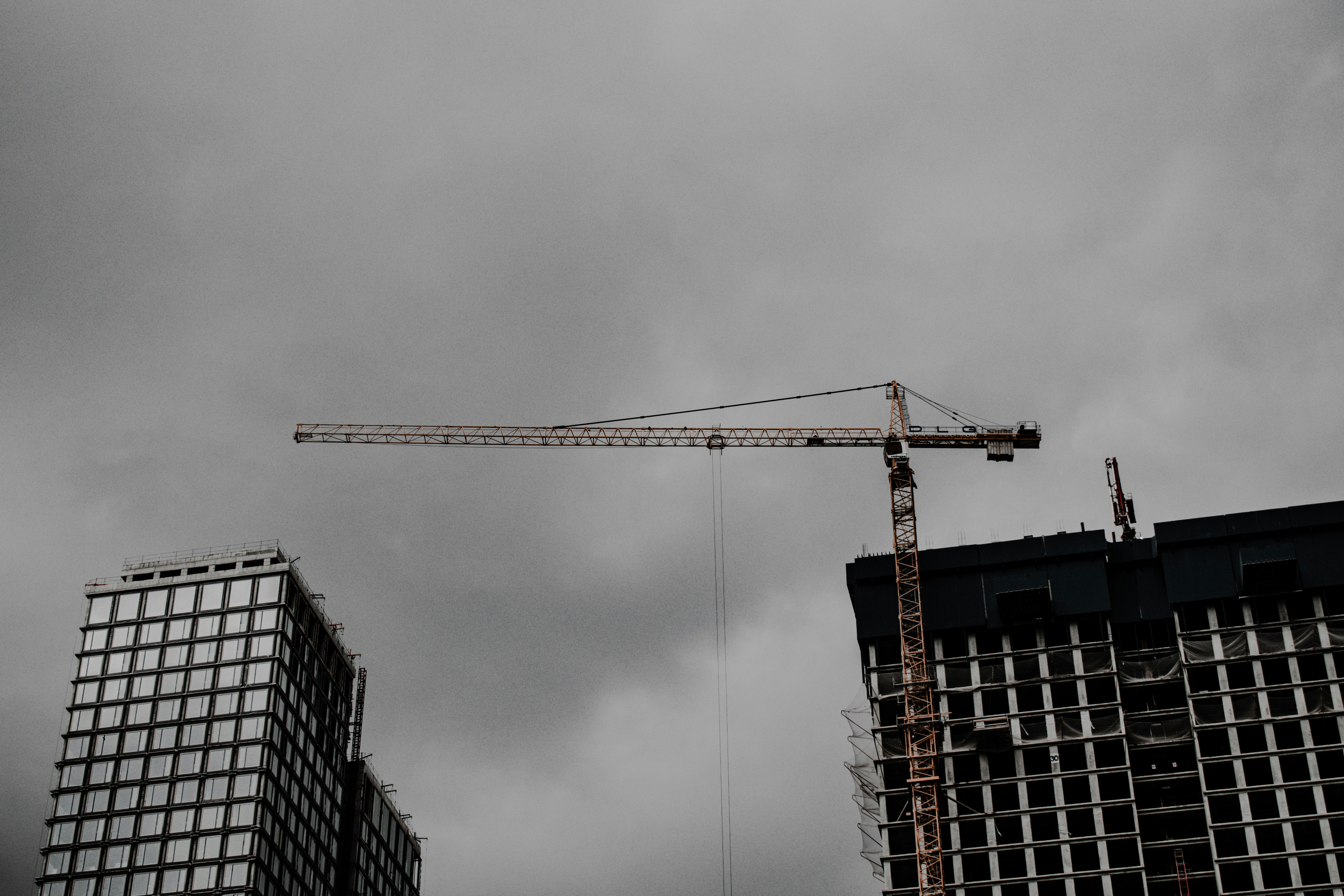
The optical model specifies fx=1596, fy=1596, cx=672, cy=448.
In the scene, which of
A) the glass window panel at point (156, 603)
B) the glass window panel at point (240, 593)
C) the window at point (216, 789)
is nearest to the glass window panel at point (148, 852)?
the window at point (216, 789)

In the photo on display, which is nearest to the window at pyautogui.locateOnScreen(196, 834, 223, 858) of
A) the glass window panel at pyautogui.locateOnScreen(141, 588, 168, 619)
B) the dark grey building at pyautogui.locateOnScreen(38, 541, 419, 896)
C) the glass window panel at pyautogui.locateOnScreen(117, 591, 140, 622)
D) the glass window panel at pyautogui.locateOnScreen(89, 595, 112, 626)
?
the dark grey building at pyautogui.locateOnScreen(38, 541, 419, 896)

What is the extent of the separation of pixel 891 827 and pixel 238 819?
68.7m

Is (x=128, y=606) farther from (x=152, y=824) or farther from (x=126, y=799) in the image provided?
(x=152, y=824)

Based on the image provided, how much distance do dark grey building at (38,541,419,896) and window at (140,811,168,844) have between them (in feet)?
0.39

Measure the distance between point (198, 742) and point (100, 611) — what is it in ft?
71.5

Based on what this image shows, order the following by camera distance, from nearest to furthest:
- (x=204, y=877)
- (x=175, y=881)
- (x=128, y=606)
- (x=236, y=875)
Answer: (x=204, y=877) < (x=236, y=875) < (x=175, y=881) < (x=128, y=606)

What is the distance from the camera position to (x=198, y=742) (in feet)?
563

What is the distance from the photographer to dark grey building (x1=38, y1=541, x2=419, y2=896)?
165m

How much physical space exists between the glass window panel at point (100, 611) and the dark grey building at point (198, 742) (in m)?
0.18

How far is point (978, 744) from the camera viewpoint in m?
144

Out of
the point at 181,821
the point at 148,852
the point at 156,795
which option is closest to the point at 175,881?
the point at 148,852

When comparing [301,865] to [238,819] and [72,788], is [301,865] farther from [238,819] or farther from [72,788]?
[72,788]

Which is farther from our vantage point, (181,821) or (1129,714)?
(181,821)

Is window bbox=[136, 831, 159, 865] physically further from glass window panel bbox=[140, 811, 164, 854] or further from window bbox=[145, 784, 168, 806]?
window bbox=[145, 784, 168, 806]
